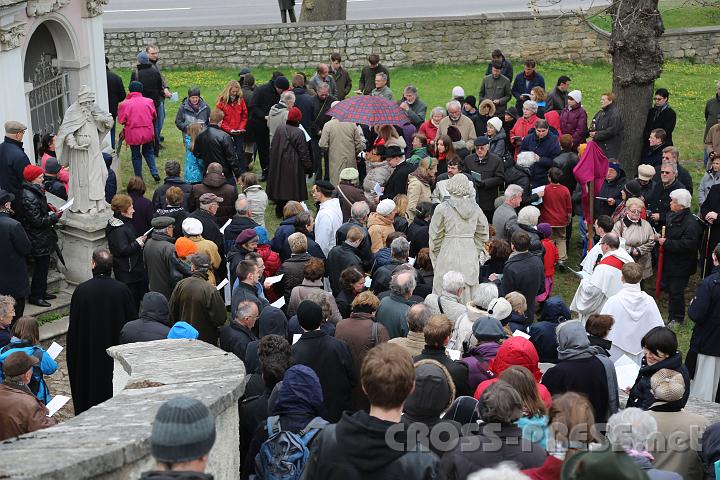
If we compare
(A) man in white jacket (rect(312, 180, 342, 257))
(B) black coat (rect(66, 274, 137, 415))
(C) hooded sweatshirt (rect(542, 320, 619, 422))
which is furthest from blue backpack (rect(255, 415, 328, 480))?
(A) man in white jacket (rect(312, 180, 342, 257))

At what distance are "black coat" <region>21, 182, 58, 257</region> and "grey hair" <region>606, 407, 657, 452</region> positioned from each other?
7607 mm

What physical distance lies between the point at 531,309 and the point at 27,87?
7218 mm

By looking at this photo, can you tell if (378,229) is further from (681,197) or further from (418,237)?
(681,197)

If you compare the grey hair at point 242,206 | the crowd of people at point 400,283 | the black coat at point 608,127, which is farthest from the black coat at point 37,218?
the black coat at point 608,127

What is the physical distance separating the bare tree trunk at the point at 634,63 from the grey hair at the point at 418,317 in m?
7.48

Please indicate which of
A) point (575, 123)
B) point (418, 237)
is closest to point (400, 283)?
point (418, 237)

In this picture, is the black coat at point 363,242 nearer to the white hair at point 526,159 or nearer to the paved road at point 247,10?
the white hair at point 526,159

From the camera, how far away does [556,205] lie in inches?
538

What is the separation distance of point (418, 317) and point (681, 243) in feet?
16.7

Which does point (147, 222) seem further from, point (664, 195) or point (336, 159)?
point (664, 195)

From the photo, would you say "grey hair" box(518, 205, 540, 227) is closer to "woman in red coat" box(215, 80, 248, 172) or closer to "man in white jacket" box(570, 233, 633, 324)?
"man in white jacket" box(570, 233, 633, 324)

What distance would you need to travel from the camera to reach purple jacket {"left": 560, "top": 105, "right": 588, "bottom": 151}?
16.0m

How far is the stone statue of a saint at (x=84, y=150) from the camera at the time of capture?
41.2ft

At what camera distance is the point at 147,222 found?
1249cm
